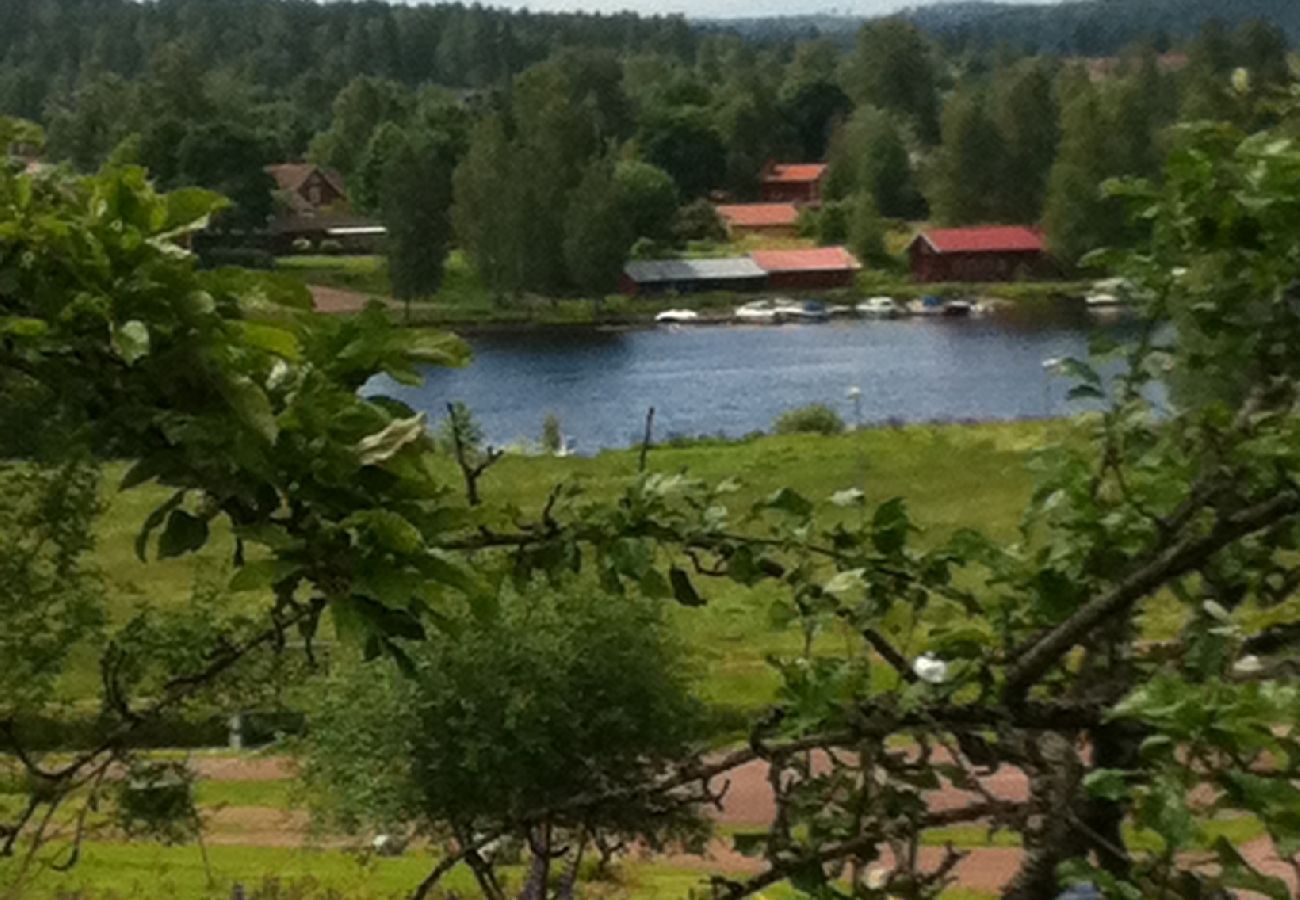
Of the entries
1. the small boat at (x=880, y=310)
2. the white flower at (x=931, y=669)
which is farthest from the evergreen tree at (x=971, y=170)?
the white flower at (x=931, y=669)

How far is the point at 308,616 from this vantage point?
0.95m

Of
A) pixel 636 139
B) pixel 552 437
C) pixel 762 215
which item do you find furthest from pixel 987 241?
pixel 552 437

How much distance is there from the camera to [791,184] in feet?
163

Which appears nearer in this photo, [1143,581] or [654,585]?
[1143,581]

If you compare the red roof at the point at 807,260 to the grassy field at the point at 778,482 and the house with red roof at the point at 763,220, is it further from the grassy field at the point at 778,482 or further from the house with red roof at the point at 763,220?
the grassy field at the point at 778,482

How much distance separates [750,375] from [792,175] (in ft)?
78.9

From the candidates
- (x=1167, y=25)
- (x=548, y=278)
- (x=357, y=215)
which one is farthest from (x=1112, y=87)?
(x=1167, y=25)

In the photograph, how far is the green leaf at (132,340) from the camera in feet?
2.66

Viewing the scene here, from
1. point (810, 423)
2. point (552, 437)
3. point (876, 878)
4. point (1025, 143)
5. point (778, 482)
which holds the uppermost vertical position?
point (876, 878)

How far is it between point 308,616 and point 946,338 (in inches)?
1190

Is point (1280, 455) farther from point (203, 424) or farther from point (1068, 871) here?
point (203, 424)

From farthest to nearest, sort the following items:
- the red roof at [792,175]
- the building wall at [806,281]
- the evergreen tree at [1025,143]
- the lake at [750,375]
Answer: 1. the red roof at [792,175]
2. the evergreen tree at [1025,143]
3. the building wall at [806,281]
4. the lake at [750,375]

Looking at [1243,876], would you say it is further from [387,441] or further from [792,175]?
[792,175]

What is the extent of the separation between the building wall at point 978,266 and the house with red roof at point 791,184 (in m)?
10.8
